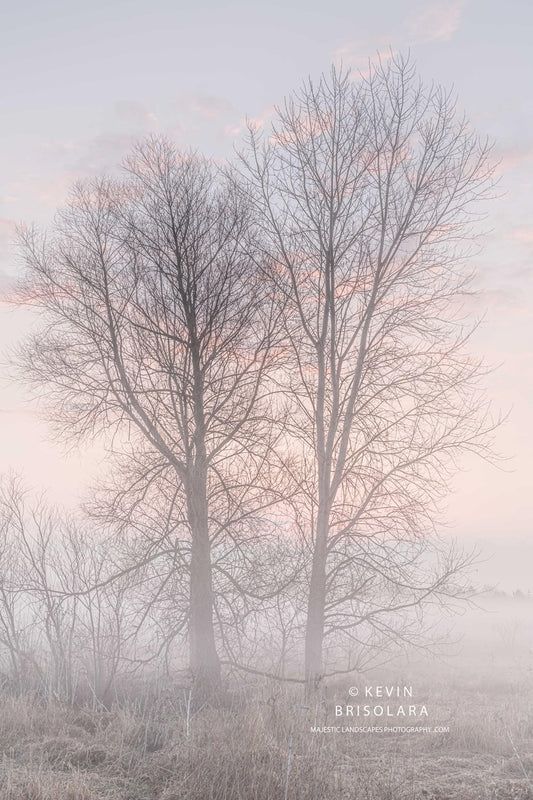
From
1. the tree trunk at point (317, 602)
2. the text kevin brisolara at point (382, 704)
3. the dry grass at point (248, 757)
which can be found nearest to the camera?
the dry grass at point (248, 757)

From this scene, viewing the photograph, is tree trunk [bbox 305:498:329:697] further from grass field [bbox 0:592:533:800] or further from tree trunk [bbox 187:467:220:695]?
Result: tree trunk [bbox 187:467:220:695]

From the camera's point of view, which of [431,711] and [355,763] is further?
[431,711]

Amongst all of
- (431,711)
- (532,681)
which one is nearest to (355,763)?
(431,711)

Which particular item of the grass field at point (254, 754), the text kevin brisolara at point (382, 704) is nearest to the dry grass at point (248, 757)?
the grass field at point (254, 754)

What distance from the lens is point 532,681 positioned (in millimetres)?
14031

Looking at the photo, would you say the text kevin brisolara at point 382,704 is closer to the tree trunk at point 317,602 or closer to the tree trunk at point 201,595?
the tree trunk at point 317,602

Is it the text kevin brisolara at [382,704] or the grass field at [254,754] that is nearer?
the grass field at [254,754]

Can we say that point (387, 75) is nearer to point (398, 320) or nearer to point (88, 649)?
point (398, 320)

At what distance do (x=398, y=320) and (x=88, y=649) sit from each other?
7.94m

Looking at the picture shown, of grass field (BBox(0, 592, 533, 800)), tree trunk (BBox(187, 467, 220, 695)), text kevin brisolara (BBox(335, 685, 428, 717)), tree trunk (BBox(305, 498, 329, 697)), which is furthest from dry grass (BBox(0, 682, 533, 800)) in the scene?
tree trunk (BBox(305, 498, 329, 697))

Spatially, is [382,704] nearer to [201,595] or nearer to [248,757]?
[201,595]

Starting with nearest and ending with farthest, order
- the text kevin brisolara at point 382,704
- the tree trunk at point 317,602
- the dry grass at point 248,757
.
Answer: the dry grass at point 248,757 < the text kevin brisolara at point 382,704 < the tree trunk at point 317,602

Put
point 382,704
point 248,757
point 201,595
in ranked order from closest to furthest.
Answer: point 248,757 < point 382,704 < point 201,595

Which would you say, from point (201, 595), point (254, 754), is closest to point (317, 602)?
point (201, 595)
